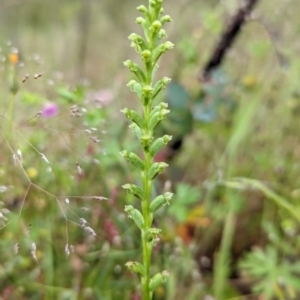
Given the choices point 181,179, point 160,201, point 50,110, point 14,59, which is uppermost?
point 14,59

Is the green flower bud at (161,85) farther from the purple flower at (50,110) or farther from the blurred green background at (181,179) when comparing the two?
the purple flower at (50,110)

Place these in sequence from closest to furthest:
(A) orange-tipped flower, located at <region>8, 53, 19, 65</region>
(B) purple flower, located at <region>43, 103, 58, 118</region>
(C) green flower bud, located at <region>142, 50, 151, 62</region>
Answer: (C) green flower bud, located at <region>142, 50, 151, 62</region> → (A) orange-tipped flower, located at <region>8, 53, 19, 65</region> → (B) purple flower, located at <region>43, 103, 58, 118</region>

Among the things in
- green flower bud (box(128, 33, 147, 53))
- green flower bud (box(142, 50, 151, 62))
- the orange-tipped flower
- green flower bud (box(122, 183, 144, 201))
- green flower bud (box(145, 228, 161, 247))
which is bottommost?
green flower bud (box(145, 228, 161, 247))

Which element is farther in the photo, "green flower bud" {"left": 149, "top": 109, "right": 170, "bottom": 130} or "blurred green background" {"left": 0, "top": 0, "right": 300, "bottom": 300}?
"blurred green background" {"left": 0, "top": 0, "right": 300, "bottom": 300}

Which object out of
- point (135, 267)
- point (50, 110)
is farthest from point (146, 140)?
point (50, 110)

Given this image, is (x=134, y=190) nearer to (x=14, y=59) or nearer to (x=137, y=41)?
(x=137, y=41)

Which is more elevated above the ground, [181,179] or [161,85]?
[161,85]

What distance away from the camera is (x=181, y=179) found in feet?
4.99

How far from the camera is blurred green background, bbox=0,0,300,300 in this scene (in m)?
1.07

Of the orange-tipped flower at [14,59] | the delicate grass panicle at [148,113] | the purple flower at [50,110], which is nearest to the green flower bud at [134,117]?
the delicate grass panicle at [148,113]

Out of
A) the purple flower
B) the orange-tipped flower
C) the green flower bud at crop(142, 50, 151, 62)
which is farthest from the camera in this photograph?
the purple flower

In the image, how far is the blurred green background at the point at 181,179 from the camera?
1.07m

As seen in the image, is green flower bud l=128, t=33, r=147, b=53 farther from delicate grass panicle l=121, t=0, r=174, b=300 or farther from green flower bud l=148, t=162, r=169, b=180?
green flower bud l=148, t=162, r=169, b=180

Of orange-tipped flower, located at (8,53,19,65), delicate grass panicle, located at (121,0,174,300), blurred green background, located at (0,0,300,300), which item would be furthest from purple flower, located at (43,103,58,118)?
delicate grass panicle, located at (121,0,174,300)
